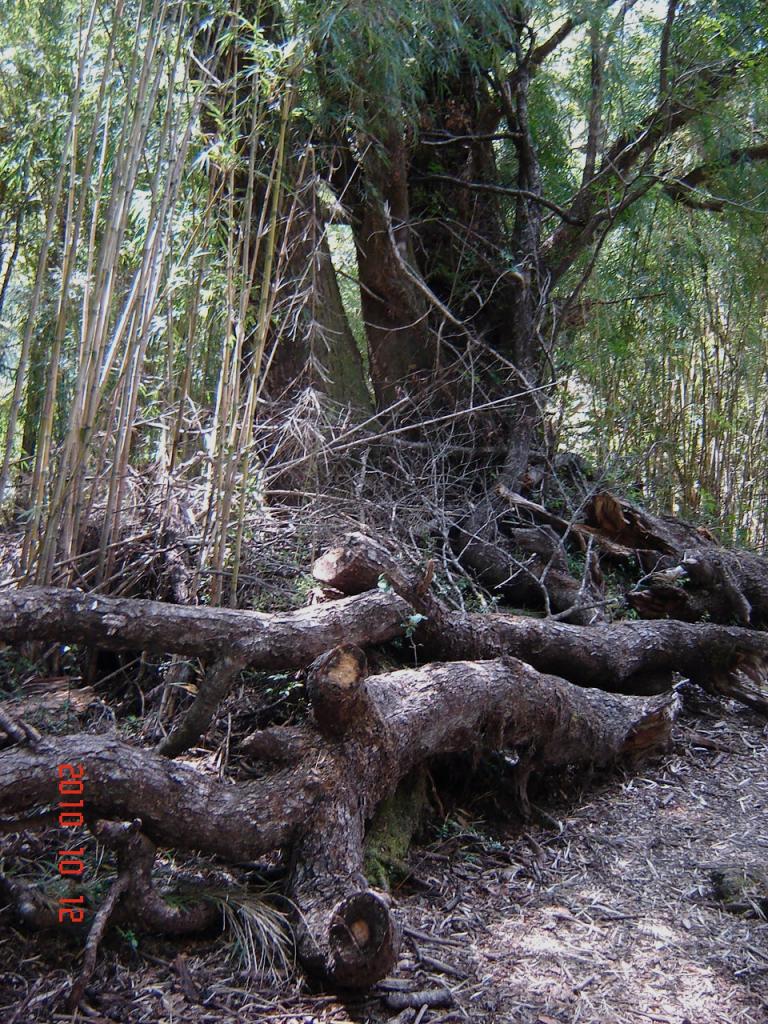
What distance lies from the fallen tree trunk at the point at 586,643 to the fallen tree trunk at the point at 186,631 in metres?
0.31

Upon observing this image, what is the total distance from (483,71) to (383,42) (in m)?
1.67

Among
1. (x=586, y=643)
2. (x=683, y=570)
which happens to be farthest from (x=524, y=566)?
(x=683, y=570)

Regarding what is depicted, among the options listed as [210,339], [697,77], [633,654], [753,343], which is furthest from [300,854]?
[753,343]

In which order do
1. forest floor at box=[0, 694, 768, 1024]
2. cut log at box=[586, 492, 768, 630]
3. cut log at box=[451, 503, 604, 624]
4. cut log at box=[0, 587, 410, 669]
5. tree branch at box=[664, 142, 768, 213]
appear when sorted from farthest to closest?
tree branch at box=[664, 142, 768, 213] < cut log at box=[586, 492, 768, 630] < cut log at box=[451, 503, 604, 624] < cut log at box=[0, 587, 410, 669] < forest floor at box=[0, 694, 768, 1024]

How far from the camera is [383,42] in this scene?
122 inches

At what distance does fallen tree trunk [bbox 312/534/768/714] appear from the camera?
2.79 m

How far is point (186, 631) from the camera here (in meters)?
2.30

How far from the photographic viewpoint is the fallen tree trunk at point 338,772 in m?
1.74

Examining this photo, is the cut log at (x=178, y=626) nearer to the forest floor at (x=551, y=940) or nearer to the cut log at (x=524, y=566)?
the forest floor at (x=551, y=940)

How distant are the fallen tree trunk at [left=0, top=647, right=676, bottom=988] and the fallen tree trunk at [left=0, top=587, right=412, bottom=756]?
8.4 inches

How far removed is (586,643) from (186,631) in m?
1.53
